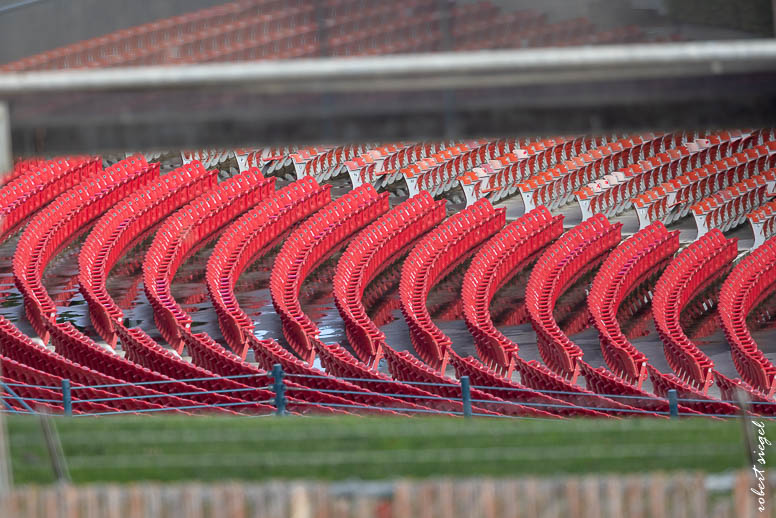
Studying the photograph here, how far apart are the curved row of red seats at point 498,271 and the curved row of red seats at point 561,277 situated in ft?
0.78

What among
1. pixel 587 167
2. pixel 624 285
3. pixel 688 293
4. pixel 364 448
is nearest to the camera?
pixel 364 448

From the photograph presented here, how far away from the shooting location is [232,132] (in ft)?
9.93

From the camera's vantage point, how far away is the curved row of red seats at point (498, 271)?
26.4 feet

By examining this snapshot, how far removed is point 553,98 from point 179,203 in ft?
27.6

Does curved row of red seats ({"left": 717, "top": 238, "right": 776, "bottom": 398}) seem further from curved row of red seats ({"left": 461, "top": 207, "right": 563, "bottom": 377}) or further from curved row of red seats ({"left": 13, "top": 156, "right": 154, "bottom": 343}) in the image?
curved row of red seats ({"left": 13, "top": 156, "right": 154, "bottom": 343})

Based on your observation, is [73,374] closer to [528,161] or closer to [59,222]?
[59,222]

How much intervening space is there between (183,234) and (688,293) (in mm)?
4248

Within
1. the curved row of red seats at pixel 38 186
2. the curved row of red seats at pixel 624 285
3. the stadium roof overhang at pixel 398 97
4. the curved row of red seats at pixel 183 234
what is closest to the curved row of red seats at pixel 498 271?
the curved row of red seats at pixel 624 285

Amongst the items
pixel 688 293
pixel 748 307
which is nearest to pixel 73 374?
pixel 688 293

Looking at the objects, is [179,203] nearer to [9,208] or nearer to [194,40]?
[9,208]

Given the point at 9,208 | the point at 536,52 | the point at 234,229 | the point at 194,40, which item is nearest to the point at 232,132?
the point at 194,40

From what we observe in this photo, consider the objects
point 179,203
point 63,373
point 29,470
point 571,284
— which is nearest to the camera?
point 29,470

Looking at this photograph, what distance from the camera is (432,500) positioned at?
2584 millimetres

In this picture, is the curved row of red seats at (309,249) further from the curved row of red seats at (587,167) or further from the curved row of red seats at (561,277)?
the curved row of red seats at (587,167)
